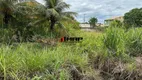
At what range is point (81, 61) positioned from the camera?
13.3 ft

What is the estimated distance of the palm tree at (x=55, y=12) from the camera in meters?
17.7

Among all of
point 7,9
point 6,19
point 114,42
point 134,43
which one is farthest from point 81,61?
point 6,19

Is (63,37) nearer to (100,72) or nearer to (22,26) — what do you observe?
(22,26)

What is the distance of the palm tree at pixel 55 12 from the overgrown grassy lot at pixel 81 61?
Result: 12365 mm

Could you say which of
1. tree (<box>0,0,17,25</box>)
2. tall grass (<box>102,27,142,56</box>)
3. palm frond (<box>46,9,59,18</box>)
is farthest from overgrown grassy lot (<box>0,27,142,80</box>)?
tree (<box>0,0,17,25</box>)

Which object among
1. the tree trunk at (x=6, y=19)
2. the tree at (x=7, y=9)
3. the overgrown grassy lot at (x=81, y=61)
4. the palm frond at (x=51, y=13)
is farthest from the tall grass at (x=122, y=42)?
the tree trunk at (x=6, y=19)

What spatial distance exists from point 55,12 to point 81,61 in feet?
45.5

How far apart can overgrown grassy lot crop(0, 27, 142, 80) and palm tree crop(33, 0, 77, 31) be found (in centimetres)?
1236

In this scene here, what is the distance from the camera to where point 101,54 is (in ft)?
15.3

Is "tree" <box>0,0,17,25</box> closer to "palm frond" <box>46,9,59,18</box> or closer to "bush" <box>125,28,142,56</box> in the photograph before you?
"palm frond" <box>46,9,59,18</box>

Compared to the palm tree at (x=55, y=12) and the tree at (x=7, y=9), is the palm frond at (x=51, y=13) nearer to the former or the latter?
the palm tree at (x=55, y=12)

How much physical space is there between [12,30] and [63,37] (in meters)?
4.18

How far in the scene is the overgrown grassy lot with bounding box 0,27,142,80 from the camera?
10.8 ft

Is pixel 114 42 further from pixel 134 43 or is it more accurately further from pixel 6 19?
pixel 6 19
